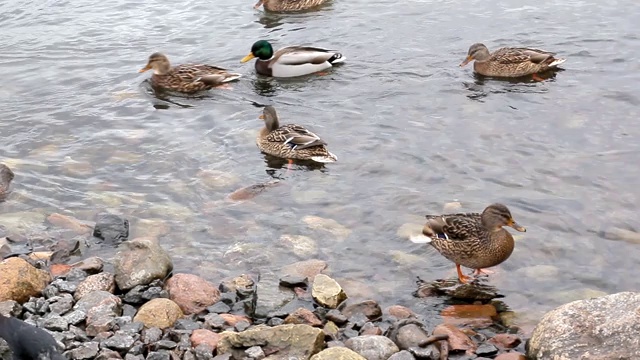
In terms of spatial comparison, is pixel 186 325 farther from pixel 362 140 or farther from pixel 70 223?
pixel 362 140

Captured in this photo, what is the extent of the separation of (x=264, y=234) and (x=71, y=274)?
2058 millimetres

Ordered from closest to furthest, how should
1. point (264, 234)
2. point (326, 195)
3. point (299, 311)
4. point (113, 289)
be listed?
point (299, 311), point (113, 289), point (264, 234), point (326, 195)

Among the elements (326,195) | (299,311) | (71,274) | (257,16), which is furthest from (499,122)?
(257,16)

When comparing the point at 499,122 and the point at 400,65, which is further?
the point at 400,65

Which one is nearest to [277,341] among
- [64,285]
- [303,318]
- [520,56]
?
[303,318]

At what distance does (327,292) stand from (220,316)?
0.98 meters

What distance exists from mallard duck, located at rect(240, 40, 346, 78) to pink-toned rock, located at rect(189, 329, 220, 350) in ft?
24.4

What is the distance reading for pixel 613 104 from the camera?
1126 centimetres

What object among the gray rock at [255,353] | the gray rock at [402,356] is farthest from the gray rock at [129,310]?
the gray rock at [402,356]

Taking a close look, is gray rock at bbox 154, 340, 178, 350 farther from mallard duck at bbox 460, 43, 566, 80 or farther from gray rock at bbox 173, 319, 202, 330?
mallard duck at bbox 460, 43, 566, 80

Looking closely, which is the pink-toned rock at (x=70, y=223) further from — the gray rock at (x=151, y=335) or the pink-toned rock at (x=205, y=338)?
the pink-toned rock at (x=205, y=338)

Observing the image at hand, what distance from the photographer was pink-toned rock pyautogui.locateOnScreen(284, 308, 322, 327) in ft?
22.4

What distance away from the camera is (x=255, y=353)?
6.18 meters

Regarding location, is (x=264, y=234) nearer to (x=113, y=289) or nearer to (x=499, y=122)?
(x=113, y=289)
